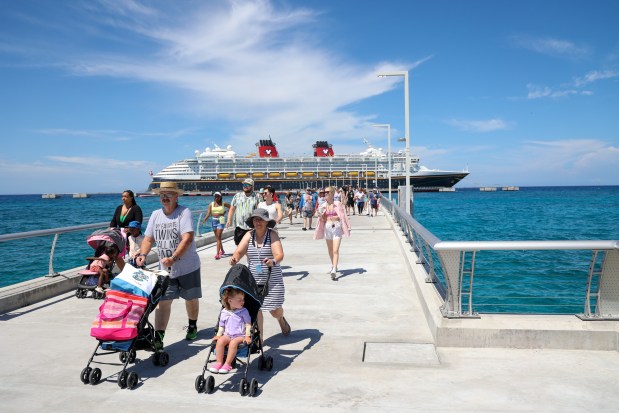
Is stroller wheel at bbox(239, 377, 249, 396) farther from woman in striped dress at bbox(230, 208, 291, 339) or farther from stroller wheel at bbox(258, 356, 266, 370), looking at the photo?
woman in striped dress at bbox(230, 208, 291, 339)

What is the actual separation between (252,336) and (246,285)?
43 cm

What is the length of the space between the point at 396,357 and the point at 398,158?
3918 inches

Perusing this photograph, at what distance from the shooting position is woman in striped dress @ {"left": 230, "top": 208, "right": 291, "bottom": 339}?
4.47 metres

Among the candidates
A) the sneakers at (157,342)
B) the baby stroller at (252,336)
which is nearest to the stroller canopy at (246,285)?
the baby stroller at (252,336)

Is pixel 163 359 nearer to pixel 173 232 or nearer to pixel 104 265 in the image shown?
pixel 173 232

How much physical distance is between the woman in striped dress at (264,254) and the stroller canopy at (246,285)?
0.41 meters

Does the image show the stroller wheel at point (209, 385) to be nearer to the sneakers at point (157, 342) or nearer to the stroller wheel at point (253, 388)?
the stroller wheel at point (253, 388)

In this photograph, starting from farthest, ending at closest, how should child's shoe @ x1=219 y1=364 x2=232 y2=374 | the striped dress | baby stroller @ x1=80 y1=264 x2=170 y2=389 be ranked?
the striped dress → baby stroller @ x1=80 y1=264 x2=170 y2=389 → child's shoe @ x1=219 y1=364 x2=232 y2=374

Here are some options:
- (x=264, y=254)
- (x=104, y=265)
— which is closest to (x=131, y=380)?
(x=264, y=254)

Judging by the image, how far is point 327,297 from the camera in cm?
678

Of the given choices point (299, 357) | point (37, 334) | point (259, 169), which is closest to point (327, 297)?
point (299, 357)

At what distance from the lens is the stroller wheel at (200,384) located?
11.9 ft

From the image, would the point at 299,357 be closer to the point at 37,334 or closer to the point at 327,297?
the point at 327,297

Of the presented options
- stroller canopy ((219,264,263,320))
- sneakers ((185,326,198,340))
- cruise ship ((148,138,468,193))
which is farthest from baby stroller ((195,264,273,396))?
cruise ship ((148,138,468,193))
